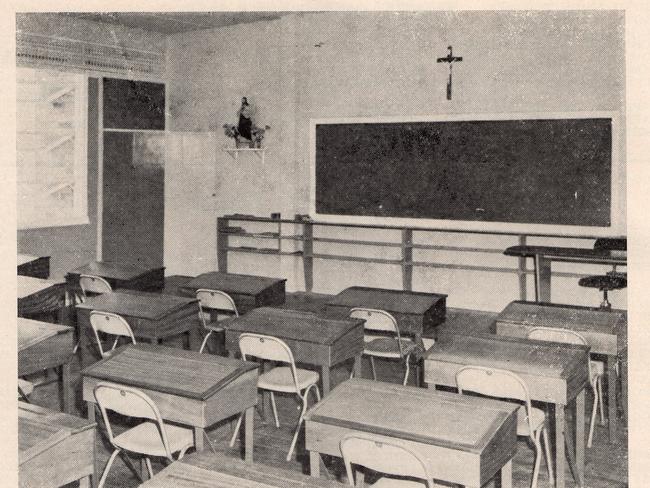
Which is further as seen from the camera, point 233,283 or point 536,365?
point 233,283

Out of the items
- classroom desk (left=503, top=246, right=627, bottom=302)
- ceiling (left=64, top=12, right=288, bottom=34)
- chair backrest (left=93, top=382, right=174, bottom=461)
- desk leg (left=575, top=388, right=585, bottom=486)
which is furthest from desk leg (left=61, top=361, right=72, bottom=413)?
ceiling (left=64, top=12, right=288, bottom=34)

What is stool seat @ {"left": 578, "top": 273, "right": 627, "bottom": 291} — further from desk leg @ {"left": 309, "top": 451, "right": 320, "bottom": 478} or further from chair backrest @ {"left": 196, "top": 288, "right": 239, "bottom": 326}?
desk leg @ {"left": 309, "top": 451, "right": 320, "bottom": 478}

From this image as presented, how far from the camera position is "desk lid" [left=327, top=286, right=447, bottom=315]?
14.3 feet

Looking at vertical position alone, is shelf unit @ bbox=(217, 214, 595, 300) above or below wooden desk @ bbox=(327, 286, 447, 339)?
above

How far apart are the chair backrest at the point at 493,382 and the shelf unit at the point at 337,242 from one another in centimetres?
357

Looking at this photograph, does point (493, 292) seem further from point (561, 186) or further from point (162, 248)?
point (162, 248)

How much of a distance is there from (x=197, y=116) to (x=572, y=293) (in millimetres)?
4610

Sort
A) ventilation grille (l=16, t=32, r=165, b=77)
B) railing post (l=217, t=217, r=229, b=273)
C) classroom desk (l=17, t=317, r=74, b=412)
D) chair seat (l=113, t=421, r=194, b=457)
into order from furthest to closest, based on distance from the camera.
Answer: railing post (l=217, t=217, r=229, b=273) < ventilation grille (l=16, t=32, r=165, b=77) < classroom desk (l=17, t=317, r=74, b=412) < chair seat (l=113, t=421, r=194, b=457)

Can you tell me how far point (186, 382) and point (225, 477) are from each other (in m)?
0.85

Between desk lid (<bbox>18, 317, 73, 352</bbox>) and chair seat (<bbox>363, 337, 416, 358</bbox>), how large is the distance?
173 centimetres

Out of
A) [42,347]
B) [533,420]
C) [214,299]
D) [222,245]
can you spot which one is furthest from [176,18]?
[533,420]

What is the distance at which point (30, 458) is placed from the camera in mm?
2207

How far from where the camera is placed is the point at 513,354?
3.24m

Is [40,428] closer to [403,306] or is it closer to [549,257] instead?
Result: [403,306]
